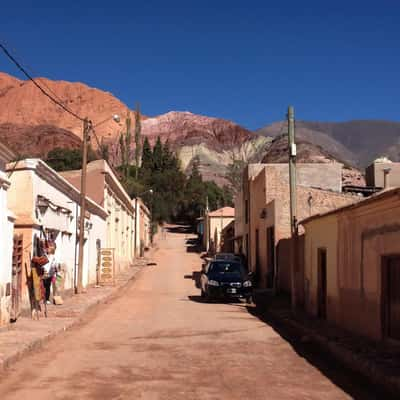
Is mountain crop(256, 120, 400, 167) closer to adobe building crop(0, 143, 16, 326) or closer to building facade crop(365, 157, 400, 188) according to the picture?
building facade crop(365, 157, 400, 188)

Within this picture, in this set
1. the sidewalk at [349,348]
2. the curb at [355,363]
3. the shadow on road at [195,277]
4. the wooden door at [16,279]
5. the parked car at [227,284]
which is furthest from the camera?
the shadow on road at [195,277]

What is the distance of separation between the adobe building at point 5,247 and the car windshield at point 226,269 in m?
11.6

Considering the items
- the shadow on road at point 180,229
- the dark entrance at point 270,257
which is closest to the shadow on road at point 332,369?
the dark entrance at point 270,257

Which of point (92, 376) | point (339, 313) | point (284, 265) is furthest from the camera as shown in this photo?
point (284, 265)

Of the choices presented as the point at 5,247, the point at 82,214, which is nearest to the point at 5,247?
the point at 5,247

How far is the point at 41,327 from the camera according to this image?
46.4 ft

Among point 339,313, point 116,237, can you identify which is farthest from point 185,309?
point 116,237

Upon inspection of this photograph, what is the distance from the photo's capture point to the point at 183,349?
1149 centimetres

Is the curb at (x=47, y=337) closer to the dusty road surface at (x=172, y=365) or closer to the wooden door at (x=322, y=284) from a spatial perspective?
the dusty road surface at (x=172, y=365)

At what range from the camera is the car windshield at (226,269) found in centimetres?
2455

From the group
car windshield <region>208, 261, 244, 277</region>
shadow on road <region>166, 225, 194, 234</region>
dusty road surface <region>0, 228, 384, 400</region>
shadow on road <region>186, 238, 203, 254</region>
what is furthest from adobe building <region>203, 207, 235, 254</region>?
dusty road surface <region>0, 228, 384, 400</region>

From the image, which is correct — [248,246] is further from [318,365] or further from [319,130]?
[318,365]

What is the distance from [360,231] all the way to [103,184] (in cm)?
2357

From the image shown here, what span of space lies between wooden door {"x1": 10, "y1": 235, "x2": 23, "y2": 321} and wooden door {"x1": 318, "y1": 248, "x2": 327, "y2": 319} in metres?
8.44
